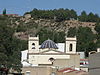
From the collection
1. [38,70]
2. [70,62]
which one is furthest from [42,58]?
[38,70]

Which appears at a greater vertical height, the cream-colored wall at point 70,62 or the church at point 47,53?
the church at point 47,53

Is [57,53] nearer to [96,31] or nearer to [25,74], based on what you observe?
[25,74]

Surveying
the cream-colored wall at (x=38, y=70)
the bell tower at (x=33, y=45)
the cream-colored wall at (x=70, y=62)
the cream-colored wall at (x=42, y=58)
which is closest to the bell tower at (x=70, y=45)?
the cream-colored wall at (x=42, y=58)

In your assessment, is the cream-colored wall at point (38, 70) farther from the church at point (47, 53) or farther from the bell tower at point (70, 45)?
the bell tower at point (70, 45)

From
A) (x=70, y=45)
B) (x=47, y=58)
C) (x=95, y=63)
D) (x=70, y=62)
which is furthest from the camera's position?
(x=70, y=45)

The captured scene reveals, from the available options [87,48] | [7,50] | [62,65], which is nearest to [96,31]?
[87,48]

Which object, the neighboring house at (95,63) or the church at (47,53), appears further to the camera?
the church at (47,53)

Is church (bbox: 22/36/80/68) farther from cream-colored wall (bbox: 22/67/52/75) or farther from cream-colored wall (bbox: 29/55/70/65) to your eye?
cream-colored wall (bbox: 22/67/52/75)

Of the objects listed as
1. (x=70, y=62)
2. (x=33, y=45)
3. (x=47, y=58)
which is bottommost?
(x=70, y=62)

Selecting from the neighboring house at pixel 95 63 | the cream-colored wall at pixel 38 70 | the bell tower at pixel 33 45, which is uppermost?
the bell tower at pixel 33 45

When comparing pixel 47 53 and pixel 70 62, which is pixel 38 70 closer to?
pixel 70 62

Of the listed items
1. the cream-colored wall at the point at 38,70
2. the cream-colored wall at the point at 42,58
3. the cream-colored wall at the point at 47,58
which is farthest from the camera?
the cream-colored wall at the point at 42,58

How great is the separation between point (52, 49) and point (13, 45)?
99.5 ft

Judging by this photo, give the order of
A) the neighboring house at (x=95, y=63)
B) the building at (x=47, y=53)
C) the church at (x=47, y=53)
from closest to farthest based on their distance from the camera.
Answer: the neighboring house at (x=95, y=63), the building at (x=47, y=53), the church at (x=47, y=53)
